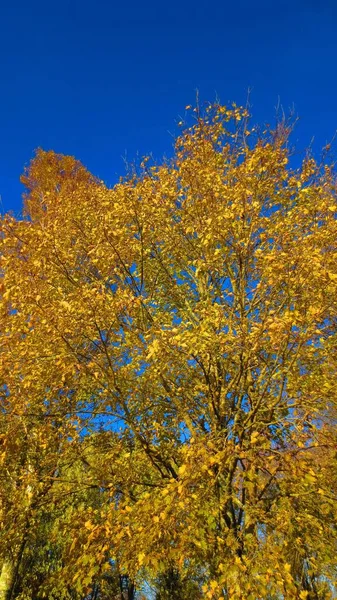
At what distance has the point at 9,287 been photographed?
18.3 feet

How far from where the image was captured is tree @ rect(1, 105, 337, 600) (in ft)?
14.7

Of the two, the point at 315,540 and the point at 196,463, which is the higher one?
the point at 196,463

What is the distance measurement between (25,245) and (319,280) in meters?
4.33

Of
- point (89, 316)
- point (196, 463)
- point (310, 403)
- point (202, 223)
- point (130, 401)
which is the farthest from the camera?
point (202, 223)

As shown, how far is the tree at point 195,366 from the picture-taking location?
447 centimetres

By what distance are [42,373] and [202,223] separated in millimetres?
3634

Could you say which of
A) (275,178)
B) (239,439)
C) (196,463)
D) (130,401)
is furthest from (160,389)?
(275,178)

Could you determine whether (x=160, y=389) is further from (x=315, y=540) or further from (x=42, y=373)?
(x=315, y=540)

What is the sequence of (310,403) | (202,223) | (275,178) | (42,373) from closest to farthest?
(310,403), (42,373), (202,223), (275,178)

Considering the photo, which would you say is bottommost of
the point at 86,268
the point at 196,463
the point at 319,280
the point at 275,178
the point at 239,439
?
the point at 196,463

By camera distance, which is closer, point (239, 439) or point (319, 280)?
point (319, 280)

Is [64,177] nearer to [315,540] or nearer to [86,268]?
[86,268]

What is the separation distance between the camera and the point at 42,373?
19.1 ft

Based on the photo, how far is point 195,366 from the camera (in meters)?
6.79
